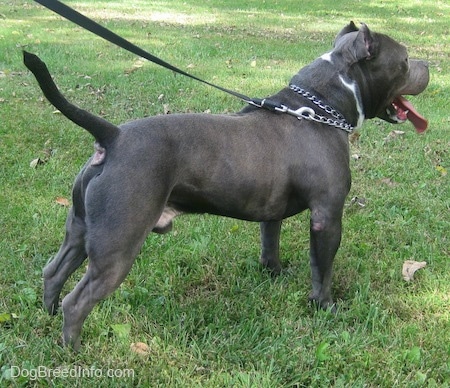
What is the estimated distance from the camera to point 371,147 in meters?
6.06

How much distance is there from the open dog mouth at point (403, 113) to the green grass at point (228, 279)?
958 millimetres

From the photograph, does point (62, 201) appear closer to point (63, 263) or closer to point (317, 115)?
point (63, 263)

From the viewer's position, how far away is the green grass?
2.96 metres

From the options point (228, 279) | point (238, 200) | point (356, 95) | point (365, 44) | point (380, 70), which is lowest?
point (228, 279)

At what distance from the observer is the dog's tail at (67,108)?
8.33ft

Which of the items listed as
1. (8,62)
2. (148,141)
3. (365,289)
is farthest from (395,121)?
(8,62)

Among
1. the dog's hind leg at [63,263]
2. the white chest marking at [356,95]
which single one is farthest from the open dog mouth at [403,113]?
the dog's hind leg at [63,263]

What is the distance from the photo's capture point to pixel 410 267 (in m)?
3.93

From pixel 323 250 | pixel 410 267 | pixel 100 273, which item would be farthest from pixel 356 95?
pixel 100 273

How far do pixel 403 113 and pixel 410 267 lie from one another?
1.05 meters

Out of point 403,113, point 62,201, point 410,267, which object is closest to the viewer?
point 403,113

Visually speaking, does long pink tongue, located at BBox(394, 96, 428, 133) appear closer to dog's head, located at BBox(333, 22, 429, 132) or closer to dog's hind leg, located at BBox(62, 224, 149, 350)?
dog's head, located at BBox(333, 22, 429, 132)

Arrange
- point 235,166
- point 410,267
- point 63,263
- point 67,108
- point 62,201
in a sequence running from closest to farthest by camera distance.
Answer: point 67,108 < point 235,166 < point 63,263 < point 410,267 < point 62,201

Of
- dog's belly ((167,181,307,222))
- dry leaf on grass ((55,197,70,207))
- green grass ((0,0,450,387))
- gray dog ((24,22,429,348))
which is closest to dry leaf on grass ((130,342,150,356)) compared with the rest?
green grass ((0,0,450,387))
